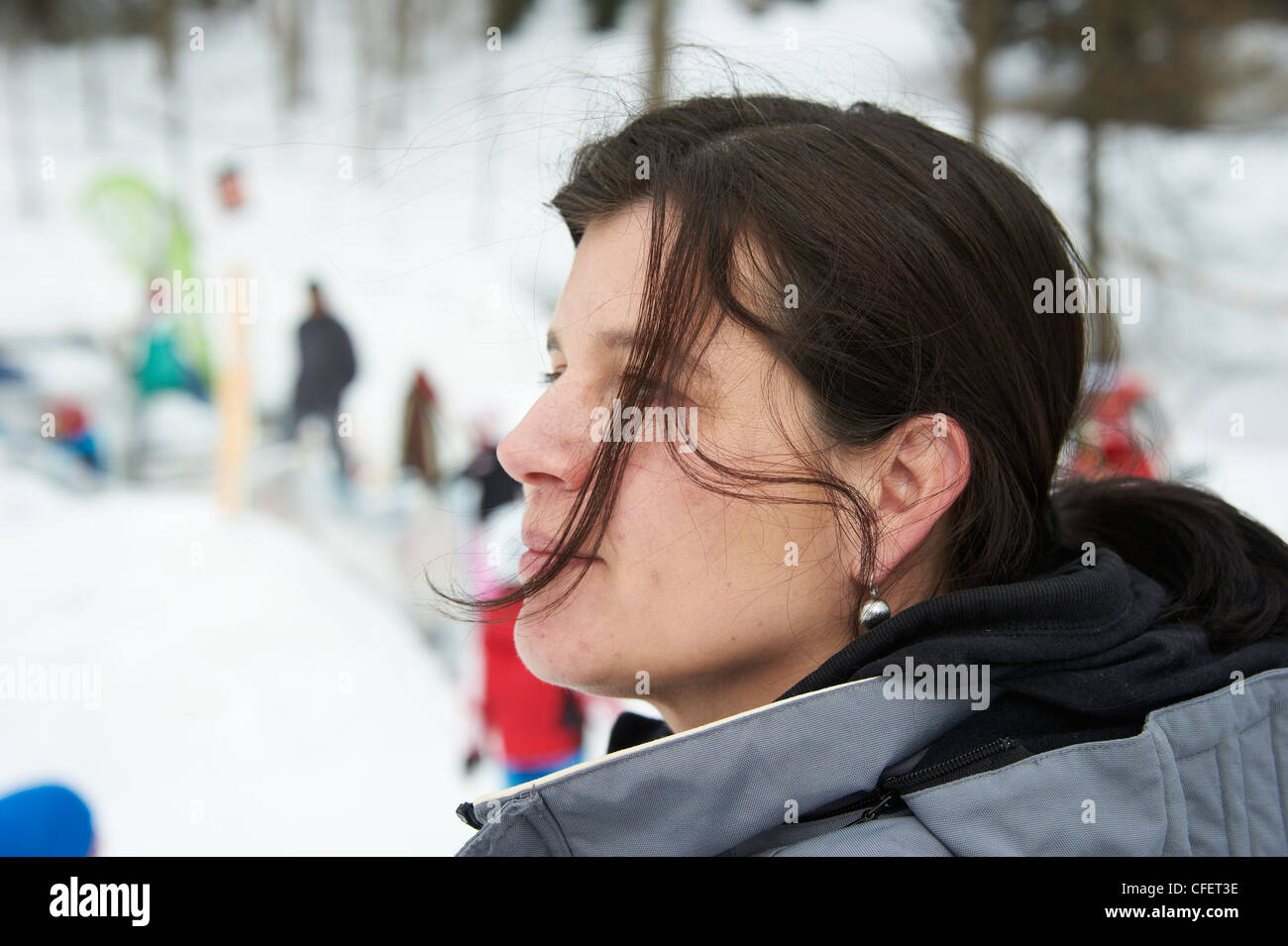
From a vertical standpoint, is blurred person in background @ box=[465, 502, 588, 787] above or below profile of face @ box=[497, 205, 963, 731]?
below

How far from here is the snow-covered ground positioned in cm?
418

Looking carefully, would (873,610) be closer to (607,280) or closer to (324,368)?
(607,280)

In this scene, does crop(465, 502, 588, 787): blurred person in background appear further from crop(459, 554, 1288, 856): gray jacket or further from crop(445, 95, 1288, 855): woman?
crop(459, 554, 1288, 856): gray jacket

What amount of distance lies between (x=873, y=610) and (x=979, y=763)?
0.77 feet

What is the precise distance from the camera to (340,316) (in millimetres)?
7984

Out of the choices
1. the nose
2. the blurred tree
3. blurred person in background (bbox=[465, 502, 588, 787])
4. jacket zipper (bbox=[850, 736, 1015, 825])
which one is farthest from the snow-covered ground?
jacket zipper (bbox=[850, 736, 1015, 825])

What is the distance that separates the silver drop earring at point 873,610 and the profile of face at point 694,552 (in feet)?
0.06

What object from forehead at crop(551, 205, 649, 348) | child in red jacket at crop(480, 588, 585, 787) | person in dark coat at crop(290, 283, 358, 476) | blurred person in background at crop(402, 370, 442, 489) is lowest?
child in red jacket at crop(480, 588, 585, 787)

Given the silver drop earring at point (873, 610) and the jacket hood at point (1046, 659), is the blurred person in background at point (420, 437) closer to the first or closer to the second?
the silver drop earring at point (873, 610)

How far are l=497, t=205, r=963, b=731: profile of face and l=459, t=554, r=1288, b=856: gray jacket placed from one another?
12 cm

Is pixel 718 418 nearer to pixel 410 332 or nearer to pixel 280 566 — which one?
pixel 280 566

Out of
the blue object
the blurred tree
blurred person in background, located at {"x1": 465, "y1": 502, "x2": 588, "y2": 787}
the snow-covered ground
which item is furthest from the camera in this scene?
the blurred tree

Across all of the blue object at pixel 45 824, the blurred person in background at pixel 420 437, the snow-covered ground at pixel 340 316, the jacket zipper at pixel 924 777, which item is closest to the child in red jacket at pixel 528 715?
the snow-covered ground at pixel 340 316

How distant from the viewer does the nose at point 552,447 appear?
1109 millimetres
